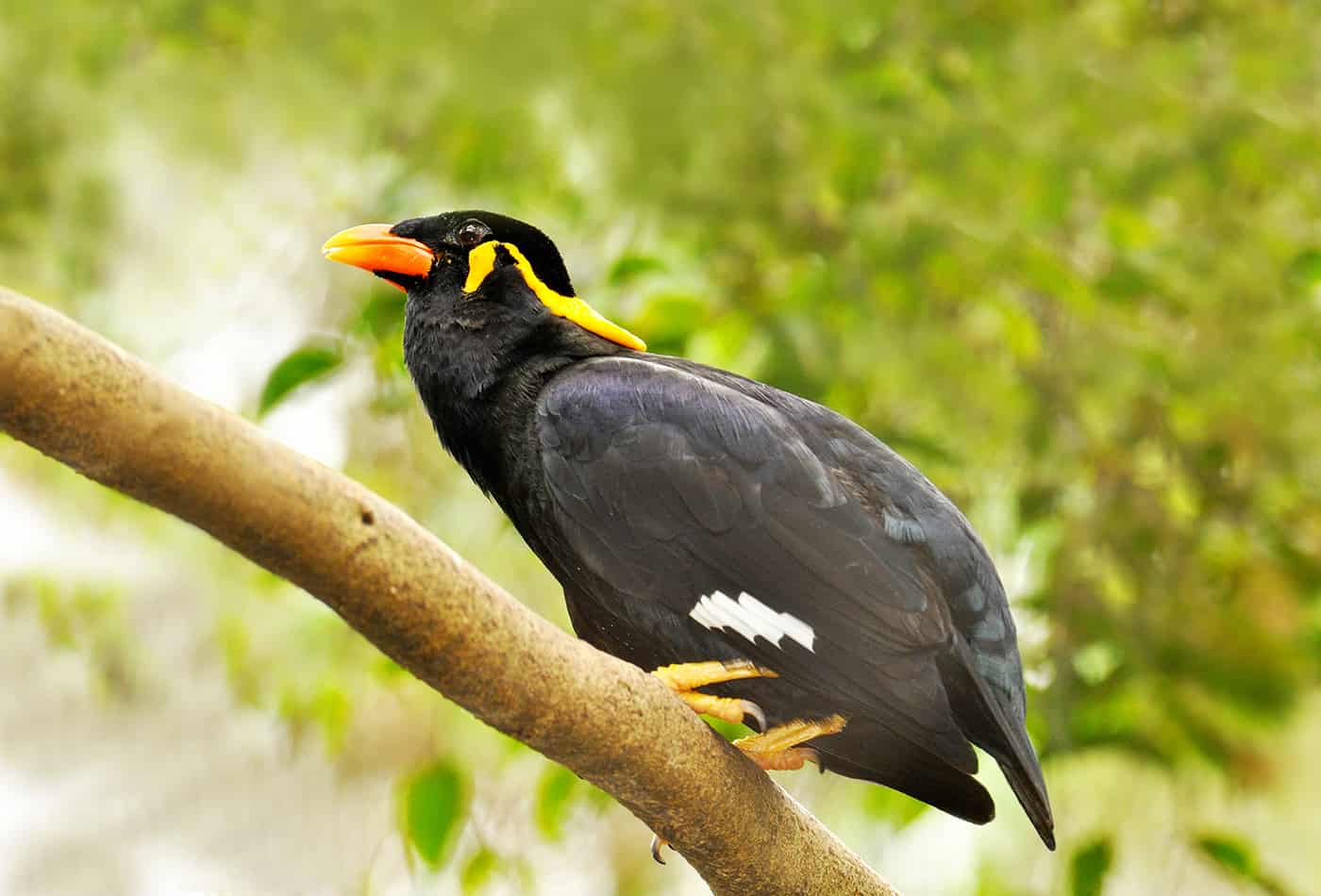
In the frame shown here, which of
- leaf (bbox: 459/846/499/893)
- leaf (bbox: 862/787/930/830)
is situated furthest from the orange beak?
leaf (bbox: 862/787/930/830)

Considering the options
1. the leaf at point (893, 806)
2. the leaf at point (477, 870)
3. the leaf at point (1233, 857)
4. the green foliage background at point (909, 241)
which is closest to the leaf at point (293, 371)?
the green foliage background at point (909, 241)

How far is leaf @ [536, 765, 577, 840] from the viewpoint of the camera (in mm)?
3158

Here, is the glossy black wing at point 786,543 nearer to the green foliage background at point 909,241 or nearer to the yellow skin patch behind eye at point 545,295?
the yellow skin patch behind eye at point 545,295

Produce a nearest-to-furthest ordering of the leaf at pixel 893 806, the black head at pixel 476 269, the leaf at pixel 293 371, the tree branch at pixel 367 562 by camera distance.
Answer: the tree branch at pixel 367 562
the black head at pixel 476 269
the leaf at pixel 293 371
the leaf at pixel 893 806

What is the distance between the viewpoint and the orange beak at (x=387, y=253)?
2418mm

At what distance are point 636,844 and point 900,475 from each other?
325 cm

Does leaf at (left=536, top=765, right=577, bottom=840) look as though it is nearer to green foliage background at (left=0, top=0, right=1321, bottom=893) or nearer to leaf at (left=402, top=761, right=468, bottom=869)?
green foliage background at (left=0, top=0, right=1321, bottom=893)

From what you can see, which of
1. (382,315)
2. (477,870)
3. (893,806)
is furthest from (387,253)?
(893,806)

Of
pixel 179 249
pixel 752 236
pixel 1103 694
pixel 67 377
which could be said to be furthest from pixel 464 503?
pixel 67 377

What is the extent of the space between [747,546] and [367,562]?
2.73 feet

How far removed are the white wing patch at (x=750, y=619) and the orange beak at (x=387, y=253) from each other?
80 centimetres

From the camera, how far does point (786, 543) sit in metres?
2.07

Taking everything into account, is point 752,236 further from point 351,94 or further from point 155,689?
point 155,689

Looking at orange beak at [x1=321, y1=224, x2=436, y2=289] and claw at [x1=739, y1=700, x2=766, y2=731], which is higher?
orange beak at [x1=321, y1=224, x2=436, y2=289]
